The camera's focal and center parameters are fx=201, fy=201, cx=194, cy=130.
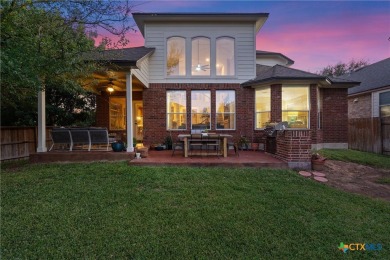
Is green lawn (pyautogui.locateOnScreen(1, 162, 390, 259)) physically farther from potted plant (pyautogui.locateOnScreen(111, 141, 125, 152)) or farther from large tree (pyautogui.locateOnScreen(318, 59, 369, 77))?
large tree (pyautogui.locateOnScreen(318, 59, 369, 77))

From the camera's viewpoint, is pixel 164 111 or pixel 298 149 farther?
pixel 164 111

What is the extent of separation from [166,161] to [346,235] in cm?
468

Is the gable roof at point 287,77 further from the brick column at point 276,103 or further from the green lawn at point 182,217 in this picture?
the green lawn at point 182,217

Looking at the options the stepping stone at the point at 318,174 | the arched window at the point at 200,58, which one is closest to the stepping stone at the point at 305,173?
the stepping stone at the point at 318,174

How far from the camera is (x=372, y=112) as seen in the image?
39.9 feet

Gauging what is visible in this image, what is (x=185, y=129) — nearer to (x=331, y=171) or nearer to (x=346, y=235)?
(x=331, y=171)

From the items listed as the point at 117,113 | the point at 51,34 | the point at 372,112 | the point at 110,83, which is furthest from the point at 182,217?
the point at 372,112

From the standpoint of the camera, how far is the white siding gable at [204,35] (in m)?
9.88

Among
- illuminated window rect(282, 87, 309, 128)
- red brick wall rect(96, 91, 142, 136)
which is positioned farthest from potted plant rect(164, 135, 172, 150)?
illuminated window rect(282, 87, 309, 128)

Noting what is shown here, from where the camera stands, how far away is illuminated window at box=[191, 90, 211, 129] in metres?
10.1

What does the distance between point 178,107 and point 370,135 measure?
10.4 metres
